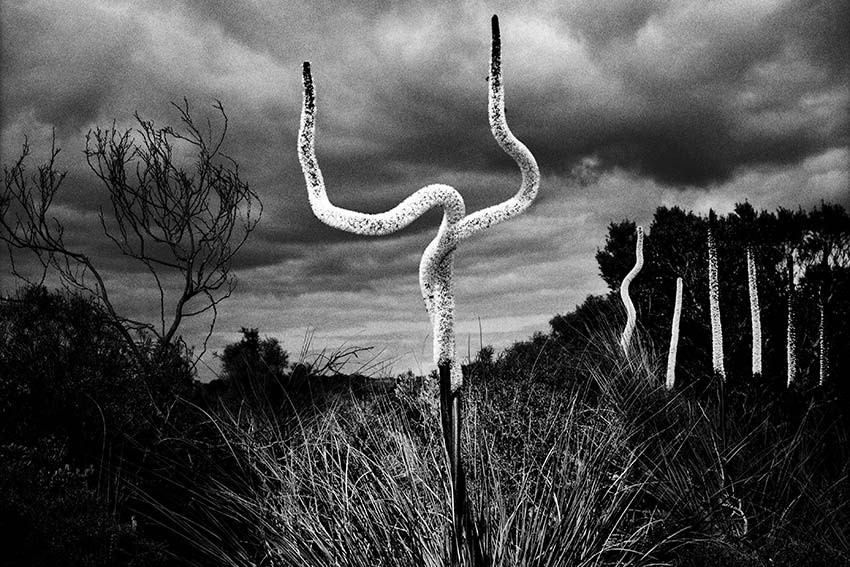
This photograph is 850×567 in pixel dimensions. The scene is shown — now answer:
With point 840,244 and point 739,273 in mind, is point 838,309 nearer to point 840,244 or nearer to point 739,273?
point 840,244

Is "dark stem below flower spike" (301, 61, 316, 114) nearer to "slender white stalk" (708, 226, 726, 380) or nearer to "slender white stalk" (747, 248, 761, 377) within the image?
"slender white stalk" (708, 226, 726, 380)

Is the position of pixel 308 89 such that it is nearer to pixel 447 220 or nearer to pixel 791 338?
pixel 447 220

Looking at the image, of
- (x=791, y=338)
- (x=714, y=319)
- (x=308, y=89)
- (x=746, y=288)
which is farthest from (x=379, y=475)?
(x=746, y=288)

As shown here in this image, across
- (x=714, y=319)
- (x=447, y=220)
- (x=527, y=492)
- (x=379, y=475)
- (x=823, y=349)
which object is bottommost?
(x=379, y=475)

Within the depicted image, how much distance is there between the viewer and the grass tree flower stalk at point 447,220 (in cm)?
312

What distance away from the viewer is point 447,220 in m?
3.31

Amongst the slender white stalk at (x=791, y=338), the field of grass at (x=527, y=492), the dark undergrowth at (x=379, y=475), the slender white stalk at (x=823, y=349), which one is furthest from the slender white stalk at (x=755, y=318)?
the field of grass at (x=527, y=492)

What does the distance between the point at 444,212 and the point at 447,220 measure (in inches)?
2.2

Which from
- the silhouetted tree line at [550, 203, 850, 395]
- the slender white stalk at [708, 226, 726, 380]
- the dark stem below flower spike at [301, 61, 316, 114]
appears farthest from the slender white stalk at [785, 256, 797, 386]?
the dark stem below flower spike at [301, 61, 316, 114]

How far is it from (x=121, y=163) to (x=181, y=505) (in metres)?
6.62

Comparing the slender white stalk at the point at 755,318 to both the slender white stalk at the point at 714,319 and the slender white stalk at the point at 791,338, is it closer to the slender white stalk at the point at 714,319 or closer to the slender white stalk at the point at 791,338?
the slender white stalk at the point at 791,338

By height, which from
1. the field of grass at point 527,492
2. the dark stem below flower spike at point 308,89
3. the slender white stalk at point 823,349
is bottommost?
the field of grass at point 527,492

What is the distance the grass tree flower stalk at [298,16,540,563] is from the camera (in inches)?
123

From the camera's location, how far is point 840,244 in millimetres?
13969
